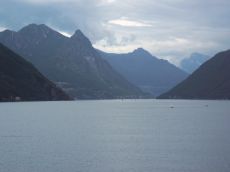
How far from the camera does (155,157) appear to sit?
89.2 meters

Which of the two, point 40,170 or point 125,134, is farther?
point 125,134

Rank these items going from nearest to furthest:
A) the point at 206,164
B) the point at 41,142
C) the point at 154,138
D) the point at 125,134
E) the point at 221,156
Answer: the point at 206,164 → the point at 221,156 → the point at 41,142 → the point at 154,138 → the point at 125,134

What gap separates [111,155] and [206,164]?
62.4 ft

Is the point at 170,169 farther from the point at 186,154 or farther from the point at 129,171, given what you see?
the point at 186,154

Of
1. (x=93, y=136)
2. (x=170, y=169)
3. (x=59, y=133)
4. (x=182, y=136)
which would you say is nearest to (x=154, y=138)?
(x=182, y=136)

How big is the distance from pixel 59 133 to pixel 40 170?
60.8 meters

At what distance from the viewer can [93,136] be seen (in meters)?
129

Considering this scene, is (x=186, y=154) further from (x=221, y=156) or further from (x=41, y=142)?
(x=41, y=142)

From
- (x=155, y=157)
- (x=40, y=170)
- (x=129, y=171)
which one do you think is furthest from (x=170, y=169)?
(x=40, y=170)

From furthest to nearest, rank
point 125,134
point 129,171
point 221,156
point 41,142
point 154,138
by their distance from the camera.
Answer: point 125,134 < point 154,138 < point 41,142 < point 221,156 < point 129,171

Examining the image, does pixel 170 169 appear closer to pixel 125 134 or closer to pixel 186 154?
pixel 186 154

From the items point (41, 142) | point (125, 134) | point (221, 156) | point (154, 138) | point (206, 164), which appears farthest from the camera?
point (125, 134)

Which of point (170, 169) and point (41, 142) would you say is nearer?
point (170, 169)

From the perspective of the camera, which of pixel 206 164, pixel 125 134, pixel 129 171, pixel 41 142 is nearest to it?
pixel 129 171
